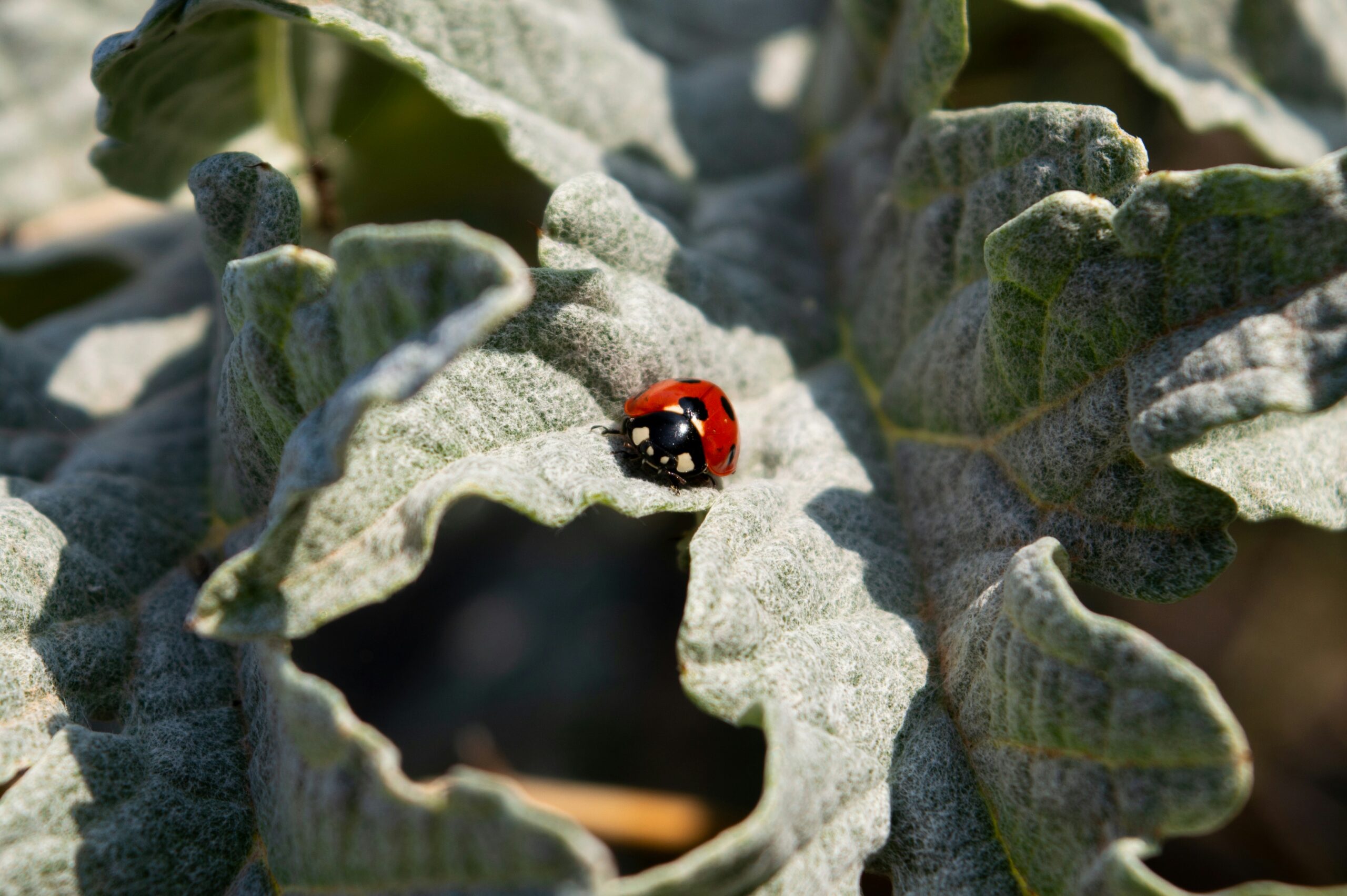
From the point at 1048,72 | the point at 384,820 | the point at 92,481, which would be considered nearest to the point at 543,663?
the point at 92,481

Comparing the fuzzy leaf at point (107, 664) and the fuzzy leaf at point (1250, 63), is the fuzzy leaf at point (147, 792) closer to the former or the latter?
the fuzzy leaf at point (107, 664)

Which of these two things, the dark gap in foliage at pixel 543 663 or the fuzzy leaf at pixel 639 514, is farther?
the dark gap in foliage at pixel 543 663

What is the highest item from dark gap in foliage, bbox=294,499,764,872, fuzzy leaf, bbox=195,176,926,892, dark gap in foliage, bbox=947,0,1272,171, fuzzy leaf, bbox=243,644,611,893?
dark gap in foliage, bbox=947,0,1272,171

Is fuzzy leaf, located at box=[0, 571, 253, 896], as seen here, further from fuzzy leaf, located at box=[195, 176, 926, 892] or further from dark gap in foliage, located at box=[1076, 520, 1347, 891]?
dark gap in foliage, located at box=[1076, 520, 1347, 891]

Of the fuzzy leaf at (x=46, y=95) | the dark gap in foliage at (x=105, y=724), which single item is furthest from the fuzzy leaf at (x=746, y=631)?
the fuzzy leaf at (x=46, y=95)

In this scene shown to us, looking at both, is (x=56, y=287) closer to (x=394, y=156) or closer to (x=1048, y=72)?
(x=394, y=156)

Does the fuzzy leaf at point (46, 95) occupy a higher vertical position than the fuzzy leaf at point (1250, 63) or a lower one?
lower

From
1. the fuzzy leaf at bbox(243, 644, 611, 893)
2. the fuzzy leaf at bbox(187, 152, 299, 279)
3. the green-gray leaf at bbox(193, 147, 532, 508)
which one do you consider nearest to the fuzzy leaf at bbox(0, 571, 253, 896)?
the fuzzy leaf at bbox(243, 644, 611, 893)

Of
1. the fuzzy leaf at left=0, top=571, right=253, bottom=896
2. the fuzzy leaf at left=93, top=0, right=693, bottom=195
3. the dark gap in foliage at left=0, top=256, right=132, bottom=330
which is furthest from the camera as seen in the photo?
the dark gap in foliage at left=0, top=256, right=132, bottom=330
